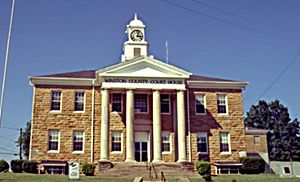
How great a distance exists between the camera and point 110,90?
3916 centimetres

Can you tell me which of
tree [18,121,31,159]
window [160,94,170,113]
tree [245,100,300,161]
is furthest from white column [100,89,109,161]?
tree [245,100,300,161]

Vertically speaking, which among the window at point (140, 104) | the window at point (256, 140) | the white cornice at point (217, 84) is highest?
the white cornice at point (217, 84)

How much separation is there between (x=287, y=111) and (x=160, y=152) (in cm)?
6356

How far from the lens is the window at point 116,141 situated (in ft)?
129

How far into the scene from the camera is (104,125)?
126 ft

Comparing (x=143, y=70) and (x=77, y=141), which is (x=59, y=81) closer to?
(x=77, y=141)

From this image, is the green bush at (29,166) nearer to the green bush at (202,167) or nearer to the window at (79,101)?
the window at (79,101)

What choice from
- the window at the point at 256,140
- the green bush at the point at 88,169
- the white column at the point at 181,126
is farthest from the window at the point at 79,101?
the window at the point at 256,140

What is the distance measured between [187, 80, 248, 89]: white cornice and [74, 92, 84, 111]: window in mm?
9499

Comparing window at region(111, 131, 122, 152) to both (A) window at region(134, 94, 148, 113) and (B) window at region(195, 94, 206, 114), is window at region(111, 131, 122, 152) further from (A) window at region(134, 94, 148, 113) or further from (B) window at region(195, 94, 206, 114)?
(B) window at region(195, 94, 206, 114)

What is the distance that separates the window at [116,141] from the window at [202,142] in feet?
22.5

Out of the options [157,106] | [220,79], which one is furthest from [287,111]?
[157,106]

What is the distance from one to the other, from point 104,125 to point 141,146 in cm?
400

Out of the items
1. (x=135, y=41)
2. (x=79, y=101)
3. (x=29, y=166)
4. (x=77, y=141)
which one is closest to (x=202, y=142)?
(x=77, y=141)
